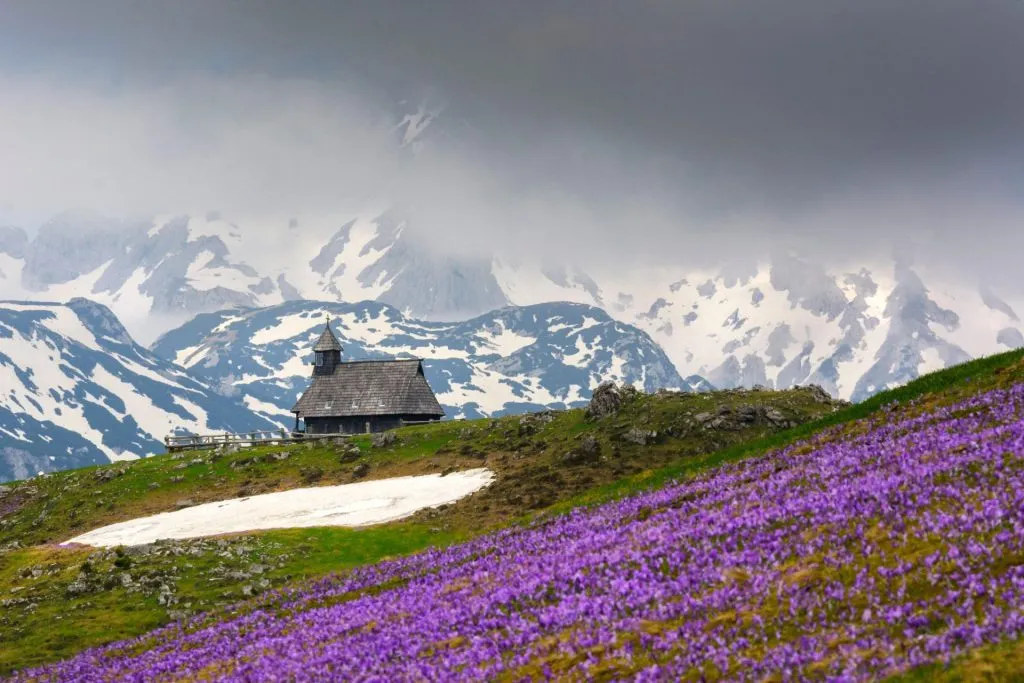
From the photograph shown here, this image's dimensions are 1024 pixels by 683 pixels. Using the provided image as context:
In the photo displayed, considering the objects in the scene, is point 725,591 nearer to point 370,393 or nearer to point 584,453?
point 584,453

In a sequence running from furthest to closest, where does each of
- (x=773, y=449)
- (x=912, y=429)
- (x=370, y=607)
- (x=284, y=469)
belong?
(x=284, y=469), (x=773, y=449), (x=912, y=429), (x=370, y=607)

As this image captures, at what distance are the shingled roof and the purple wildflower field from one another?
84892 millimetres

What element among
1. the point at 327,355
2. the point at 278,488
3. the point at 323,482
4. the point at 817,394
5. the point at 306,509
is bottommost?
the point at 817,394

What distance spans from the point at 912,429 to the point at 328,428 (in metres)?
95.4

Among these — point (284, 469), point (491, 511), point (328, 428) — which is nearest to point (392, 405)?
point (328, 428)

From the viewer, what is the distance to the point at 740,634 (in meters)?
13.0

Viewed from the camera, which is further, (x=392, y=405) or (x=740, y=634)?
(x=392, y=405)

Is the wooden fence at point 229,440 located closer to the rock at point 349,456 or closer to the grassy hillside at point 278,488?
the grassy hillside at point 278,488

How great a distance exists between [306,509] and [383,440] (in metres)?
21.1

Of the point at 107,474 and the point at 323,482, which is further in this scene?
the point at 107,474

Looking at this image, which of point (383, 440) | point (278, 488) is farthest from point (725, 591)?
point (383, 440)

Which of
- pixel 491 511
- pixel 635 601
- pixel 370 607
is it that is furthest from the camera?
pixel 491 511

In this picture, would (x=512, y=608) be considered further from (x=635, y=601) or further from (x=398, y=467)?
(x=398, y=467)

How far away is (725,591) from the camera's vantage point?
1452 cm
